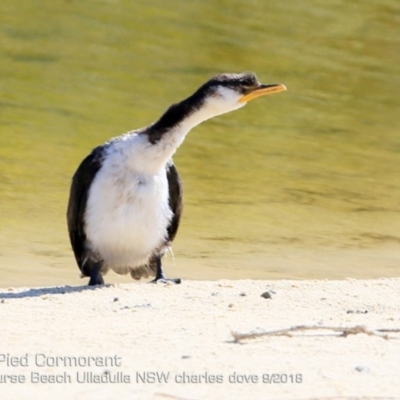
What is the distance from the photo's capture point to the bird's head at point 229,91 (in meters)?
9.62

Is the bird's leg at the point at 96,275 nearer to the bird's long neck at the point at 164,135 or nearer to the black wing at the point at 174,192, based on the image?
the black wing at the point at 174,192

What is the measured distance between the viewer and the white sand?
6.12m

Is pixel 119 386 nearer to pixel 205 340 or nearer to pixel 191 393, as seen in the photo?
pixel 191 393

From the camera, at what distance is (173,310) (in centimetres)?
819

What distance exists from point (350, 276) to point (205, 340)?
5.33 metres

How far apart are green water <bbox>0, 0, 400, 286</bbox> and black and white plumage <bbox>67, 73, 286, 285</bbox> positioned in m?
1.73

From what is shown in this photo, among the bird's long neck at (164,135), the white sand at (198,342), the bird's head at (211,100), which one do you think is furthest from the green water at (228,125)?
the white sand at (198,342)

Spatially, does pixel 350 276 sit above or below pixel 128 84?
below

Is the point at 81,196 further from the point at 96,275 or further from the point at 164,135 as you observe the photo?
the point at 164,135

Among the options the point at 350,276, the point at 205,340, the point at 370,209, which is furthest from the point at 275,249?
the point at 205,340

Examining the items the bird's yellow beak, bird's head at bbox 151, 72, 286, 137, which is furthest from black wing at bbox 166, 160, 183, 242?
the bird's yellow beak

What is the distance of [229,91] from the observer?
9.64m

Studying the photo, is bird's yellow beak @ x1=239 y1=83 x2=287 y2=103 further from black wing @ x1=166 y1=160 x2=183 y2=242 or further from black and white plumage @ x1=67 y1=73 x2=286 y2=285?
black wing @ x1=166 y1=160 x2=183 y2=242

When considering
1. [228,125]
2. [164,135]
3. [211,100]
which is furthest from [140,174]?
[228,125]
